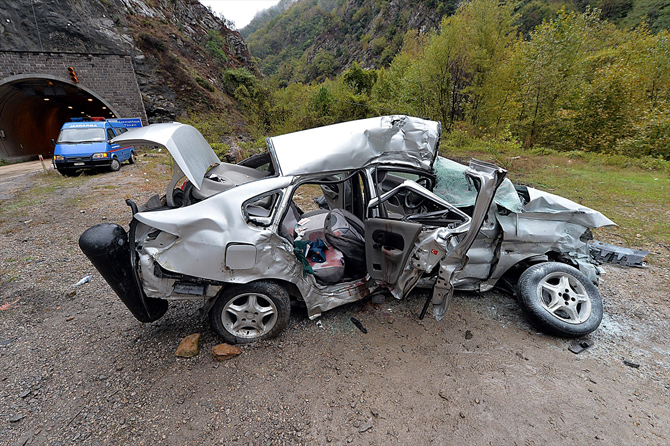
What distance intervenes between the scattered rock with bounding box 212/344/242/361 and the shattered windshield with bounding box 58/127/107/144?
10976 mm

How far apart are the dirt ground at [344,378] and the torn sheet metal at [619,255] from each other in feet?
1.55

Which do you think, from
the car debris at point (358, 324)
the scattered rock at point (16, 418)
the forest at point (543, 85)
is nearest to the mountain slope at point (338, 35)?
the forest at point (543, 85)

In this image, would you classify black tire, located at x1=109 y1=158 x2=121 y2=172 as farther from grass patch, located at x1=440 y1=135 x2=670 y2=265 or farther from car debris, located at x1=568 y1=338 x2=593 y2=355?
grass patch, located at x1=440 y1=135 x2=670 y2=265

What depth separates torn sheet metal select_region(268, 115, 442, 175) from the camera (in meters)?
2.61

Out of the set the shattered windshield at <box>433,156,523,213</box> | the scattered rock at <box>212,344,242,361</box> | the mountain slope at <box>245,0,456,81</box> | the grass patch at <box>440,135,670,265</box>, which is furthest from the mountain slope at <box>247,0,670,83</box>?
the scattered rock at <box>212,344,242,361</box>

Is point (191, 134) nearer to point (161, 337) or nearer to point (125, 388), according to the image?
point (161, 337)

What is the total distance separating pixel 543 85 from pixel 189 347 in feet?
55.2

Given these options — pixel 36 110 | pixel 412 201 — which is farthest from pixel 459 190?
pixel 36 110

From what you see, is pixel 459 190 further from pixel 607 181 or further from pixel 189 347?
pixel 607 181

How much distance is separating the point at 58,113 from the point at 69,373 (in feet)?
91.7

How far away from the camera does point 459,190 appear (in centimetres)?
317

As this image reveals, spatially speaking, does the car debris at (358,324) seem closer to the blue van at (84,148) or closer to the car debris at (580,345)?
the car debris at (580,345)

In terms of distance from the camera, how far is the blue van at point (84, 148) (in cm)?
931

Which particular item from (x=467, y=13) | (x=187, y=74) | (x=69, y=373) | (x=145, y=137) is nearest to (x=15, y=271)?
(x=69, y=373)
